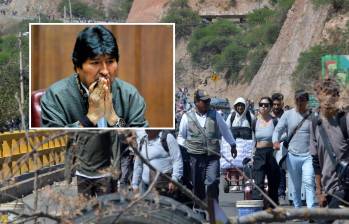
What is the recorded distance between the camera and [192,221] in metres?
5.39

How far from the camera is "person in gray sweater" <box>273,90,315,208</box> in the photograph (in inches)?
526

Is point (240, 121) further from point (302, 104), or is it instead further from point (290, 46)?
point (290, 46)

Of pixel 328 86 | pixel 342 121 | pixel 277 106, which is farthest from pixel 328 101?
pixel 277 106

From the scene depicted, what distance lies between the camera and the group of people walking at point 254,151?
888 cm

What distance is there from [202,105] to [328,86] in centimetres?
448

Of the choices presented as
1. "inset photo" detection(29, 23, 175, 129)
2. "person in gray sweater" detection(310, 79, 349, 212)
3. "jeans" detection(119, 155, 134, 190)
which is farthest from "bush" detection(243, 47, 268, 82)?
"inset photo" detection(29, 23, 175, 129)

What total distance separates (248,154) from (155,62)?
32.0ft

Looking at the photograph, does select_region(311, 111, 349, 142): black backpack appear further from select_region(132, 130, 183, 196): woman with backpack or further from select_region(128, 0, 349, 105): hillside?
select_region(128, 0, 349, 105): hillside

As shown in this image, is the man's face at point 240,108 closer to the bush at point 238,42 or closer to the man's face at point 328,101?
the man's face at point 328,101

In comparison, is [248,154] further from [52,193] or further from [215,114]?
[52,193]

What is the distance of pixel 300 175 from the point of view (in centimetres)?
1377

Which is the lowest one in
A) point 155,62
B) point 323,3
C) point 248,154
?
point 248,154

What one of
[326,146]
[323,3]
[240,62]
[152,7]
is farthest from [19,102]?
[152,7]

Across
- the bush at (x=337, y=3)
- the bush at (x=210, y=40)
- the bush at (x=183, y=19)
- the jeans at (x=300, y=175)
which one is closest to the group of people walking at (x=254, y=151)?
the jeans at (x=300, y=175)
